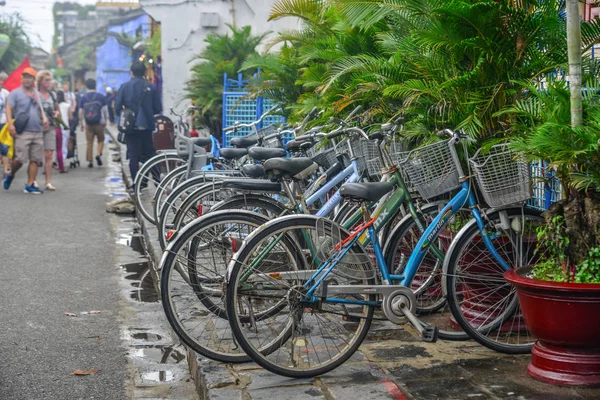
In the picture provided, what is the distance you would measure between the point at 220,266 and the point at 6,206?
8.48m

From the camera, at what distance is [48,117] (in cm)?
1473

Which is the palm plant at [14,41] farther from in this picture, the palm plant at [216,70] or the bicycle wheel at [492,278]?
the bicycle wheel at [492,278]

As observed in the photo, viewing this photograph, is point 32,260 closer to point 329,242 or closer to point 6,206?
point 6,206

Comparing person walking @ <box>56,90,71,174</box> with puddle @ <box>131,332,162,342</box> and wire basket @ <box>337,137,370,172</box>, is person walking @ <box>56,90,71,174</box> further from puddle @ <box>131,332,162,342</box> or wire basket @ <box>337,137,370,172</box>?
wire basket @ <box>337,137,370,172</box>

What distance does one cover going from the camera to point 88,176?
17.9 meters

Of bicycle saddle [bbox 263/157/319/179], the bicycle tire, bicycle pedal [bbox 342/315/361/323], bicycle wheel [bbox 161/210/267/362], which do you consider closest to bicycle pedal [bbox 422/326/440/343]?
bicycle pedal [bbox 342/315/361/323]

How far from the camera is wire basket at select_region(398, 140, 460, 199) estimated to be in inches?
206

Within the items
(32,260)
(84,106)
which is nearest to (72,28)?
(84,106)

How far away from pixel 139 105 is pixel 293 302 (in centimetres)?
955

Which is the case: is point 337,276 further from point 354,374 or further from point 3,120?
point 3,120

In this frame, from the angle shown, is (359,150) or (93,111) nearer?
(359,150)

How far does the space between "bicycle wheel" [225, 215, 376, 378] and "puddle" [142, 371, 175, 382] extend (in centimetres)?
81

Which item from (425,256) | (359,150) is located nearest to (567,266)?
(425,256)

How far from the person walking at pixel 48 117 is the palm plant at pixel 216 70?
257 cm
